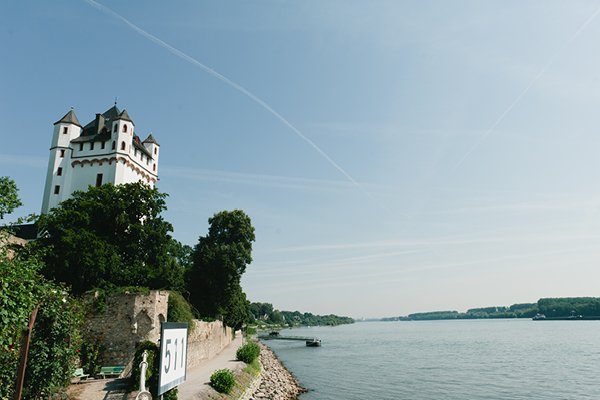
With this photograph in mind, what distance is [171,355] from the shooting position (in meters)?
10.9

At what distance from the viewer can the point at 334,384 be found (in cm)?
4094

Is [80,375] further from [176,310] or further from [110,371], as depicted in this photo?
[176,310]

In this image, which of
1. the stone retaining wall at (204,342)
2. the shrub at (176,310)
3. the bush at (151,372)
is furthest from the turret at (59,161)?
the bush at (151,372)

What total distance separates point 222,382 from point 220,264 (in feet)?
66.7

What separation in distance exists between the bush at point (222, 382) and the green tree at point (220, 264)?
1925 cm

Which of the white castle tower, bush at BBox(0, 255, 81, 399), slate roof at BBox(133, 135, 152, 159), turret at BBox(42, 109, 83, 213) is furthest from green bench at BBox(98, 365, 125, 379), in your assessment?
slate roof at BBox(133, 135, 152, 159)

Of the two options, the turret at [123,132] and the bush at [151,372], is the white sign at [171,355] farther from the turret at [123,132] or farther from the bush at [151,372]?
the turret at [123,132]

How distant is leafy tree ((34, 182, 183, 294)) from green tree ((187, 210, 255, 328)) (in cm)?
782

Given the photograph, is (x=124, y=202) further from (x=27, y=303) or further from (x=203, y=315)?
(x=27, y=303)

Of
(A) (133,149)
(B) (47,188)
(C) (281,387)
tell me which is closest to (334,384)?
(C) (281,387)

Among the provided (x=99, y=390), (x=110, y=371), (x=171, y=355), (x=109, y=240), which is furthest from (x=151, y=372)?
(x=109, y=240)

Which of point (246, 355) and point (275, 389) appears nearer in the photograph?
point (275, 389)

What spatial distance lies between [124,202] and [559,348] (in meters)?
78.5

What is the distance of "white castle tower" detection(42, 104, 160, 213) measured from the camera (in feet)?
150
